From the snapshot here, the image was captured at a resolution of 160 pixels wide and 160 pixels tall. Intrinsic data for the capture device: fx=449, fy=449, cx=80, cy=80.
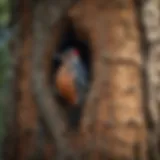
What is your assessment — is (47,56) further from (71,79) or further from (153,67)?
(153,67)

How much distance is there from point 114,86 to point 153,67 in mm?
119

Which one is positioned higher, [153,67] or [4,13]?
[4,13]

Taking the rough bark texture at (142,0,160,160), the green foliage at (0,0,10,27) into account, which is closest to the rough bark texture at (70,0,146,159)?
the rough bark texture at (142,0,160,160)

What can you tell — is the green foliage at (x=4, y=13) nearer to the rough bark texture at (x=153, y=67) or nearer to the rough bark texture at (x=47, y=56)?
the rough bark texture at (x=47, y=56)

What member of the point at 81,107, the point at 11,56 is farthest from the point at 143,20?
the point at 11,56

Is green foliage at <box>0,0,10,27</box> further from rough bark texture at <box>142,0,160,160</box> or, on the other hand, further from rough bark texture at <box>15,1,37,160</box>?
rough bark texture at <box>142,0,160,160</box>

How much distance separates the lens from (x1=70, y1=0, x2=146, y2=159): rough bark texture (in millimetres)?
1102

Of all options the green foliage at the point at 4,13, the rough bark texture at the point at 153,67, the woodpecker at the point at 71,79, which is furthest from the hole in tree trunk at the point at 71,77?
the green foliage at the point at 4,13

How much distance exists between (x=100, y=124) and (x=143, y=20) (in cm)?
29

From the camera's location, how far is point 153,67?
114 centimetres

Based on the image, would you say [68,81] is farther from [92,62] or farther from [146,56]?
[146,56]

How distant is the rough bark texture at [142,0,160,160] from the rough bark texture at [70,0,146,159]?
0.09 ft

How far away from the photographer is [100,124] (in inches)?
43.5

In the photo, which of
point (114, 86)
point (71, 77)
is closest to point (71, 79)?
point (71, 77)
